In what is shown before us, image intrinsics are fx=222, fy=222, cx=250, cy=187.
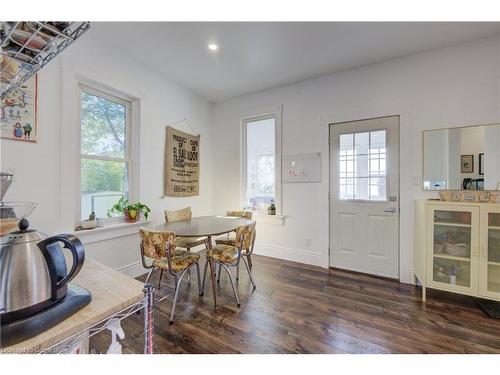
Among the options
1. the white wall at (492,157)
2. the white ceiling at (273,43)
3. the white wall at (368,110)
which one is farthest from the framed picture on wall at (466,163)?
the white ceiling at (273,43)

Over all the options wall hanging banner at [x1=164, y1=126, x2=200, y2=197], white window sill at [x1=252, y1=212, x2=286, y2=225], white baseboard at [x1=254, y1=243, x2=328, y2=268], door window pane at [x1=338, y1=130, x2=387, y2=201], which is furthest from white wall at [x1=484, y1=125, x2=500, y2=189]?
wall hanging banner at [x1=164, y1=126, x2=200, y2=197]

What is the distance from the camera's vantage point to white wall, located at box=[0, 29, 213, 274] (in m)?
1.91

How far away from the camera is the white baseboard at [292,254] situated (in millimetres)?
3154

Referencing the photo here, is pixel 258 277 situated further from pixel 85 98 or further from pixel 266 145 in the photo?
pixel 85 98

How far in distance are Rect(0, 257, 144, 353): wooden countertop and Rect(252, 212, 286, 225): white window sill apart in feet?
8.82

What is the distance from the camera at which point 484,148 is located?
7.39 ft

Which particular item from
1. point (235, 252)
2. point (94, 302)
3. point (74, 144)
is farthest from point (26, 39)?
point (235, 252)

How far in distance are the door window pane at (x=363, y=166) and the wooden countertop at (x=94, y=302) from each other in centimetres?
279

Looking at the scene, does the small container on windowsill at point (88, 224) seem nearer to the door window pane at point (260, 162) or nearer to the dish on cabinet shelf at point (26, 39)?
the dish on cabinet shelf at point (26, 39)

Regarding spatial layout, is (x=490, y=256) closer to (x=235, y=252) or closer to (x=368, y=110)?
(x=368, y=110)

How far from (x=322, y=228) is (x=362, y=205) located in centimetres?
61

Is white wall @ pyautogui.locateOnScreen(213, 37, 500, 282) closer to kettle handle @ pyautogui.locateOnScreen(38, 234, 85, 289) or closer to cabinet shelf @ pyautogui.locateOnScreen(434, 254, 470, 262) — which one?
cabinet shelf @ pyautogui.locateOnScreen(434, 254, 470, 262)
